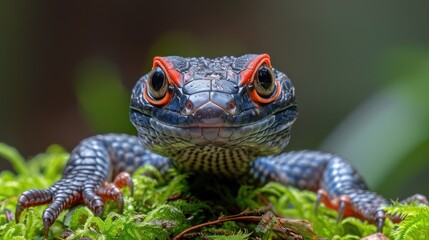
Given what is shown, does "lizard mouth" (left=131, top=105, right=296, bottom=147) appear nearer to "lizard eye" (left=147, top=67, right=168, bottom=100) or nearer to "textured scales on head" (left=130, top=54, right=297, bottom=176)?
"textured scales on head" (left=130, top=54, right=297, bottom=176)

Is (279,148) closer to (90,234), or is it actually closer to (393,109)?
(90,234)

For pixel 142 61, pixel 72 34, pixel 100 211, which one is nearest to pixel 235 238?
pixel 100 211

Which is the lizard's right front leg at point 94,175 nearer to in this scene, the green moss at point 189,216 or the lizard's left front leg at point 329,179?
the green moss at point 189,216

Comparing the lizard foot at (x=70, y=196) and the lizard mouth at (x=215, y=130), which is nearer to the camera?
the lizard mouth at (x=215, y=130)

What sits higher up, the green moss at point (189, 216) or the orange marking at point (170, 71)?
the orange marking at point (170, 71)

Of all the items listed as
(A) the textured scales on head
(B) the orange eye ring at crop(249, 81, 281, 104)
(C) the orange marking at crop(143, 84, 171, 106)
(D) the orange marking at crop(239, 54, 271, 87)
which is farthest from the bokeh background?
(C) the orange marking at crop(143, 84, 171, 106)

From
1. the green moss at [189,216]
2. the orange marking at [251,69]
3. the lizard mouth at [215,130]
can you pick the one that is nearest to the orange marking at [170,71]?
the lizard mouth at [215,130]

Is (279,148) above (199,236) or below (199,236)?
above

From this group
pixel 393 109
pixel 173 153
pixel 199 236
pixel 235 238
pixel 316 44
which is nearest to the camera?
pixel 235 238
